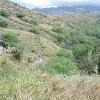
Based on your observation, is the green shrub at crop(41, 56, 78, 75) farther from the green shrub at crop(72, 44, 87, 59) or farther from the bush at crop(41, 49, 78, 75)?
the green shrub at crop(72, 44, 87, 59)

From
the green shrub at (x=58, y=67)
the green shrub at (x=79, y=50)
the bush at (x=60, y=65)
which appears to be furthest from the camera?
the green shrub at (x=79, y=50)

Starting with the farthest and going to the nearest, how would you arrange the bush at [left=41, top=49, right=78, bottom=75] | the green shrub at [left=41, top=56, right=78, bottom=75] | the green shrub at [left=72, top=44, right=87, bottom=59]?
the green shrub at [left=72, top=44, right=87, bottom=59]
the bush at [left=41, top=49, right=78, bottom=75]
the green shrub at [left=41, top=56, right=78, bottom=75]

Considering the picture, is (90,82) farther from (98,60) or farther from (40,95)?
(98,60)

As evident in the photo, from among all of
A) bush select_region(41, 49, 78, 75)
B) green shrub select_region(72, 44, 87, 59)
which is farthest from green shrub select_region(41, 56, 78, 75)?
green shrub select_region(72, 44, 87, 59)

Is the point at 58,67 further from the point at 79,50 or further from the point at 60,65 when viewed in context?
the point at 79,50

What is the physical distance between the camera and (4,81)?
691 centimetres

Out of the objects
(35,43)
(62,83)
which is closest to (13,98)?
(62,83)

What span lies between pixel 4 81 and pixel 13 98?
0.84 metres

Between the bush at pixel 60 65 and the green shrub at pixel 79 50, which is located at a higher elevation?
the bush at pixel 60 65

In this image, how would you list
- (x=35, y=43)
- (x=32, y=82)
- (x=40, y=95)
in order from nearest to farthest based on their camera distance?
1. (x=40, y=95)
2. (x=32, y=82)
3. (x=35, y=43)

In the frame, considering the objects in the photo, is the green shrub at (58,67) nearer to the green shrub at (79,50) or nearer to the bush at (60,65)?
the bush at (60,65)

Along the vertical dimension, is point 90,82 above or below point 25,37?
above

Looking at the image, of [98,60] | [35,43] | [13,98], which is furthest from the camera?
[98,60]

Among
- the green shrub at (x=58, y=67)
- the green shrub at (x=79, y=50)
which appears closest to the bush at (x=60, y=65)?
the green shrub at (x=58, y=67)
